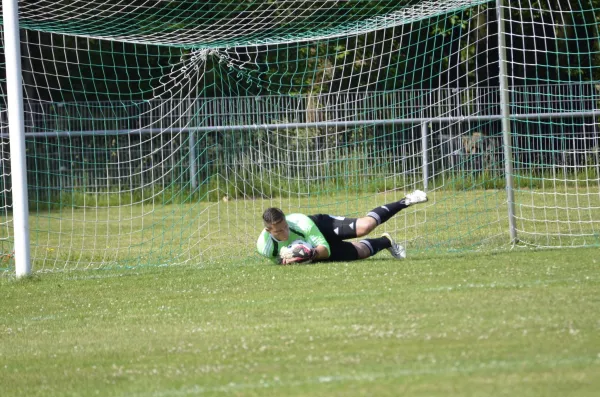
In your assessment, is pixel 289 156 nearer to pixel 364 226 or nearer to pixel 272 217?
pixel 364 226

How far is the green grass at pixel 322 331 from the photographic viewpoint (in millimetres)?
5855

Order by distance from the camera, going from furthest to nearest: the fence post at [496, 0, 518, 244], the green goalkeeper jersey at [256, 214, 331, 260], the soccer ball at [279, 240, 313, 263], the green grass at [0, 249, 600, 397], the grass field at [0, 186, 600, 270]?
the grass field at [0, 186, 600, 270]
the fence post at [496, 0, 518, 244]
the green goalkeeper jersey at [256, 214, 331, 260]
the soccer ball at [279, 240, 313, 263]
the green grass at [0, 249, 600, 397]

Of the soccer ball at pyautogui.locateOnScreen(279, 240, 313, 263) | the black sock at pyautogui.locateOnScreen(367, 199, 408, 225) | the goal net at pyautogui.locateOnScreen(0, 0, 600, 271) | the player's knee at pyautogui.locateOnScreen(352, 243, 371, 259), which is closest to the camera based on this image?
the soccer ball at pyautogui.locateOnScreen(279, 240, 313, 263)

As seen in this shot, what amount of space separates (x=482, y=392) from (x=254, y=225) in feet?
34.7

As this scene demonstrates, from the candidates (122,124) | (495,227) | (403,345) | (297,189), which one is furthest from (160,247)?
(403,345)

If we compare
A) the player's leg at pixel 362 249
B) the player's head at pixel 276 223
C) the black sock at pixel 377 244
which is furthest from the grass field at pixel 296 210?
the player's head at pixel 276 223

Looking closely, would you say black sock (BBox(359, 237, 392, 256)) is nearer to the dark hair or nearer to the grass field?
the grass field

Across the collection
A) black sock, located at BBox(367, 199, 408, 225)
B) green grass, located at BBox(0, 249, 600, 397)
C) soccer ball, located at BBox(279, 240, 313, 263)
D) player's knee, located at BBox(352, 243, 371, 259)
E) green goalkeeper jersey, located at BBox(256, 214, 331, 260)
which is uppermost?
black sock, located at BBox(367, 199, 408, 225)

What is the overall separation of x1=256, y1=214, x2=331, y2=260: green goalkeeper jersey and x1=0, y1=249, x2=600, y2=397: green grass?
0.28 meters

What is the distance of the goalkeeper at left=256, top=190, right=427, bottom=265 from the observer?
36.5 feet

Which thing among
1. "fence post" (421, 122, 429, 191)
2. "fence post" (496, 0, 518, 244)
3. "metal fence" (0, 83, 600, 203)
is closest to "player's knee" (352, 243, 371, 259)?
"fence post" (496, 0, 518, 244)

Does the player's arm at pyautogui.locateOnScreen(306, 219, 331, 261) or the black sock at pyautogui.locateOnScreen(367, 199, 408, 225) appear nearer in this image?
the player's arm at pyautogui.locateOnScreen(306, 219, 331, 261)

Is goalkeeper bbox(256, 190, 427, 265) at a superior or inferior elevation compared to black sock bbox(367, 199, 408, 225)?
inferior

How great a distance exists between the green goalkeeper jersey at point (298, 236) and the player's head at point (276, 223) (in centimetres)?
13
